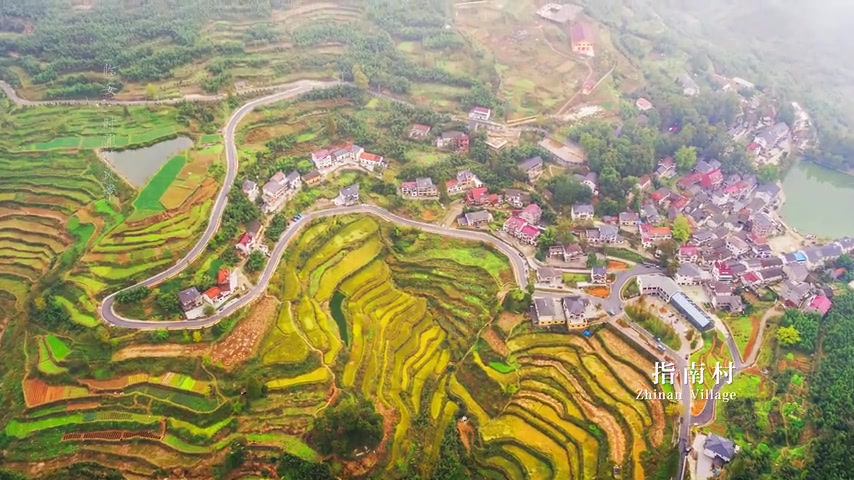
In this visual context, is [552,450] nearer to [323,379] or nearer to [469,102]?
[323,379]

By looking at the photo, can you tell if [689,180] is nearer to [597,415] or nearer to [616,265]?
[616,265]

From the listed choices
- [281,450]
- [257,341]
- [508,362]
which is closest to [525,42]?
[508,362]

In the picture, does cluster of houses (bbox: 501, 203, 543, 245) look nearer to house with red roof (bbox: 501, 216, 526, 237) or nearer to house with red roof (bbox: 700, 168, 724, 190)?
house with red roof (bbox: 501, 216, 526, 237)

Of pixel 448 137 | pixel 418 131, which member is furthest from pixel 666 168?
pixel 418 131

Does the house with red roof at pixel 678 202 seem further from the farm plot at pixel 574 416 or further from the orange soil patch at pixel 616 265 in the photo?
the farm plot at pixel 574 416

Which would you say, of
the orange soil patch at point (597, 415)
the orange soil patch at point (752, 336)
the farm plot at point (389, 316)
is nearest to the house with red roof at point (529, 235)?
the farm plot at point (389, 316)

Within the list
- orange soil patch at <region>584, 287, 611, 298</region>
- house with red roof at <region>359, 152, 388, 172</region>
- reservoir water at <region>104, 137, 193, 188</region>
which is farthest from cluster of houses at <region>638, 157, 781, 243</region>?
reservoir water at <region>104, 137, 193, 188</region>
